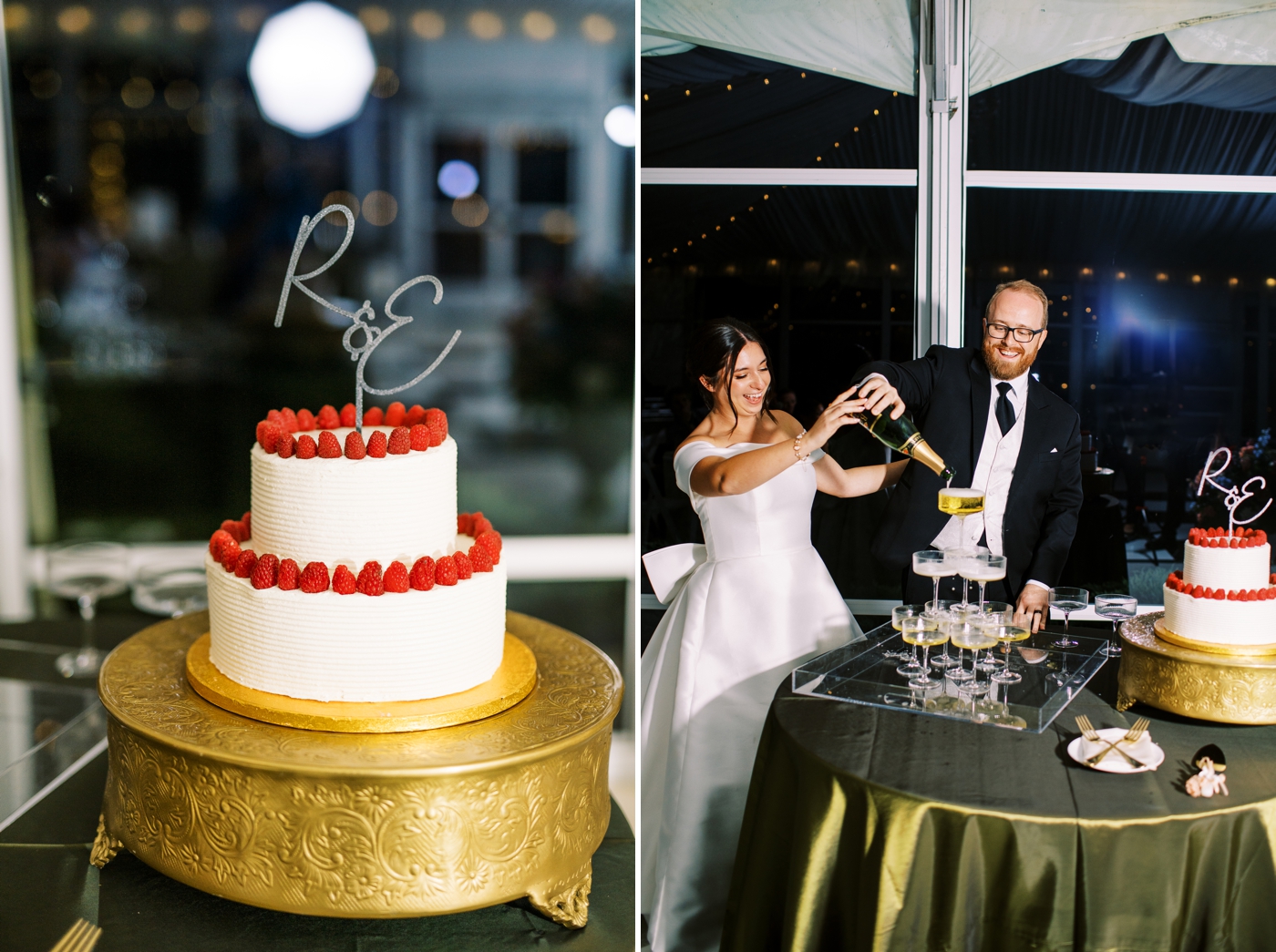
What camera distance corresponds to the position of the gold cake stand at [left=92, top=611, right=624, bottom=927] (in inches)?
70.2

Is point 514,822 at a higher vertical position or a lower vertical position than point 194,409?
lower

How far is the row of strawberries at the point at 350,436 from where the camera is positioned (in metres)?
2.00

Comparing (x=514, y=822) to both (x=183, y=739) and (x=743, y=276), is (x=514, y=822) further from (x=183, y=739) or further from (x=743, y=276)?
(x=743, y=276)

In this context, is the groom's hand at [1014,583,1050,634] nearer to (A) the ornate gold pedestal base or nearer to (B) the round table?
(A) the ornate gold pedestal base

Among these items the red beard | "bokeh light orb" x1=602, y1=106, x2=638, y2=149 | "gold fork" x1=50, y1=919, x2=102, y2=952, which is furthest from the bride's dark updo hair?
"gold fork" x1=50, y1=919, x2=102, y2=952

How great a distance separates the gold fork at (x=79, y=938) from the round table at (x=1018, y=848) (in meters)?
1.39

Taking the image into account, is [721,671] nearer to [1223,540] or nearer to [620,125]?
[1223,540]

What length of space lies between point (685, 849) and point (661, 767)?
226 mm

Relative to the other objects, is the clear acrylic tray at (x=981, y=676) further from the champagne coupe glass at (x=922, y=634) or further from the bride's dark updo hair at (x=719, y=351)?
the bride's dark updo hair at (x=719, y=351)

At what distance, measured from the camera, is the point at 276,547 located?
2053 mm

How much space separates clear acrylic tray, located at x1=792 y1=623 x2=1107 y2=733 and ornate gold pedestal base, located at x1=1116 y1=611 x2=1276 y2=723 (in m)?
0.12

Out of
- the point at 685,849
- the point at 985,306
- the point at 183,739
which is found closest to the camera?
the point at 183,739

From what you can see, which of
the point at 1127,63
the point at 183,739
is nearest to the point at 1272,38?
the point at 1127,63

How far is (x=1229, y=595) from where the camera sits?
2.07 meters
